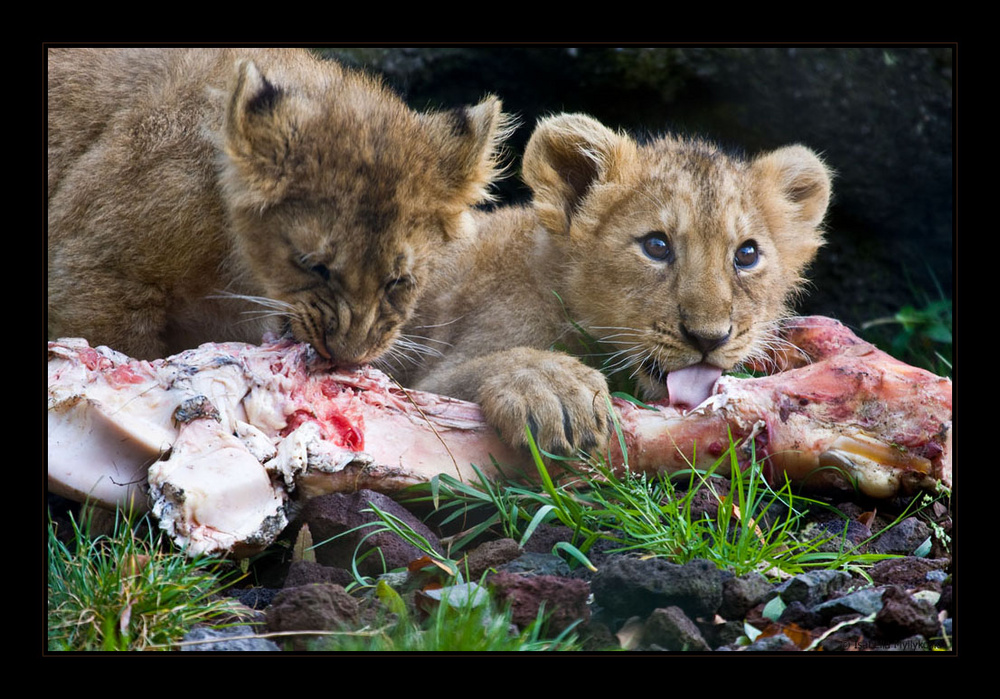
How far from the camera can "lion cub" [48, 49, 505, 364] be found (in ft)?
13.5

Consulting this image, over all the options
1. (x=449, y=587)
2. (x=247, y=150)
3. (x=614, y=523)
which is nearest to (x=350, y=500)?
(x=449, y=587)

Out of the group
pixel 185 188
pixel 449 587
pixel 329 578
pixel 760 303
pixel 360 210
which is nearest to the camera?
pixel 449 587

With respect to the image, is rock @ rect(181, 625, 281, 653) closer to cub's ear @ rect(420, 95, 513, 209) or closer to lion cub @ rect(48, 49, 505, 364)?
lion cub @ rect(48, 49, 505, 364)

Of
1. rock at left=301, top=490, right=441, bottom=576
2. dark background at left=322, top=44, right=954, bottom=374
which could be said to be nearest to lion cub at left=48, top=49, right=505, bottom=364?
rock at left=301, top=490, right=441, bottom=576

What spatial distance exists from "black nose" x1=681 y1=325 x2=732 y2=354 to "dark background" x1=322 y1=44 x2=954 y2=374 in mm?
2268

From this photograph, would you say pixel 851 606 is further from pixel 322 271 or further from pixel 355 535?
pixel 322 271

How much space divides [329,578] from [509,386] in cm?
110

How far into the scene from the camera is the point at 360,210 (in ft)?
13.4

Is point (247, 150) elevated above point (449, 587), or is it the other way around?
point (247, 150)

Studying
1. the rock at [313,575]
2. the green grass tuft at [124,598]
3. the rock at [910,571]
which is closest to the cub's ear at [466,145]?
the rock at [313,575]

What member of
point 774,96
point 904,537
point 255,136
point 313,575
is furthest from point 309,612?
point 774,96

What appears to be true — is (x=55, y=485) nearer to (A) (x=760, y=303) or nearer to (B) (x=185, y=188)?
(B) (x=185, y=188)

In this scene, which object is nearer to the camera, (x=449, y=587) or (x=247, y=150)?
(x=449, y=587)

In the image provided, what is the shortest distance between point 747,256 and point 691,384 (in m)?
0.84
